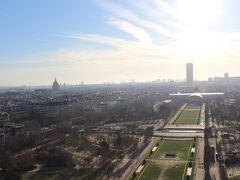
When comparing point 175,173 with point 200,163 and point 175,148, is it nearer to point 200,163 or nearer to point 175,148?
point 200,163

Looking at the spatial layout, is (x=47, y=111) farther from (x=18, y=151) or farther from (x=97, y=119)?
(x=18, y=151)

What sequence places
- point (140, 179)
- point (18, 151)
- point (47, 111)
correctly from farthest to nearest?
point (47, 111)
point (18, 151)
point (140, 179)

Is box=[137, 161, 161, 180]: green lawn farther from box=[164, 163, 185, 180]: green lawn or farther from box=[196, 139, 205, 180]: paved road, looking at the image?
box=[196, 139, 205, 180]: paved road

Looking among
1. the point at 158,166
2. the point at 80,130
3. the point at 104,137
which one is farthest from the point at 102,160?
the point at 80,130

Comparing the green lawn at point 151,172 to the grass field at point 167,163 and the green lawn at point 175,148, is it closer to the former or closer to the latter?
the grass field at point 167,163

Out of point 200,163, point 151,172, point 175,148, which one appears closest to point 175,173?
point 151,172

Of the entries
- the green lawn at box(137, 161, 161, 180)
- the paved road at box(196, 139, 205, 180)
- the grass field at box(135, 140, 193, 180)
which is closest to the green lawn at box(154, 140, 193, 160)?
the grass field at box(135, 140, 193, 180)
